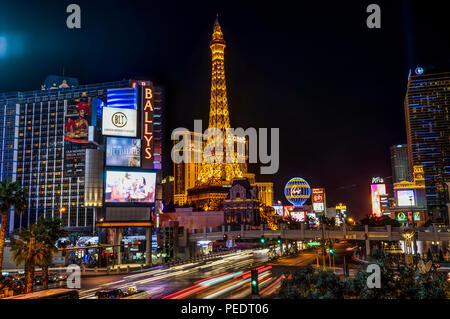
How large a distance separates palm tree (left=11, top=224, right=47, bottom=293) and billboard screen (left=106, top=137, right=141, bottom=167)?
28.3m

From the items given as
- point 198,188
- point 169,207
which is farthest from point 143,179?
point 169,207

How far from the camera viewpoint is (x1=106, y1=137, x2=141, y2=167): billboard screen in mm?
66188

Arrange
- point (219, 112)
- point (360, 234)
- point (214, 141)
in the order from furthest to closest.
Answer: point (214, 141)
point (219, 112)
point (360, 234)

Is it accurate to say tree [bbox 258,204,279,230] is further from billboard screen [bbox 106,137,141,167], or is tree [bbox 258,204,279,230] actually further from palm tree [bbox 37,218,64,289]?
palm tree [bbox 37,218,64,289]

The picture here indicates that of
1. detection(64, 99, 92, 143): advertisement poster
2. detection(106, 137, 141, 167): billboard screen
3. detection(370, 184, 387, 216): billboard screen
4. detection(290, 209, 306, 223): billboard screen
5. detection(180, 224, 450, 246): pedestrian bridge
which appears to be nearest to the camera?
detection(180, 224, 450, 246): pedestrian bridge

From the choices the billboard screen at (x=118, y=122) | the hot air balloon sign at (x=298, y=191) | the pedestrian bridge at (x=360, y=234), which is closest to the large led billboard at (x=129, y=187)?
the billboard screen at (x=118, y=122)

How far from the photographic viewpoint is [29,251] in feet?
121

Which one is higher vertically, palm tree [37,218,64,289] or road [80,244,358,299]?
palm tree [37,218,64,289]

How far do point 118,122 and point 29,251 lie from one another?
113 ft
